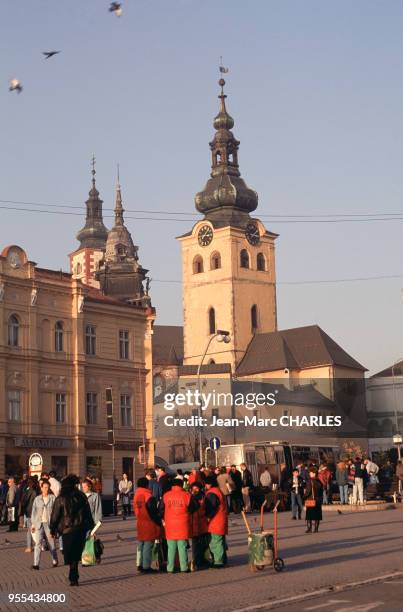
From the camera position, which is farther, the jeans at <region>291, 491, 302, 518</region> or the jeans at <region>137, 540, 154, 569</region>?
the jeans at <region>291, 491, 302, 518</region>

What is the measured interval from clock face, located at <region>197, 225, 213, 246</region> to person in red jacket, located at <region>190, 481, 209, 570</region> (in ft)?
343

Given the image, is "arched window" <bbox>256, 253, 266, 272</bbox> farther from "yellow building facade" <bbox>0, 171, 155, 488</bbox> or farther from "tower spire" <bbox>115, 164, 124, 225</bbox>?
"yellow building facade" <bbox>0, 171, 155, 488</bbox>

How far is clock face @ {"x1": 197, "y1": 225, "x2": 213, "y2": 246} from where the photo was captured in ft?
407

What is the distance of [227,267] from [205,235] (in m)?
5.11

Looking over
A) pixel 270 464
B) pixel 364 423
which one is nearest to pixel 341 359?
pixel 364 423

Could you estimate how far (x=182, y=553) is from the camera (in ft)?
63.2

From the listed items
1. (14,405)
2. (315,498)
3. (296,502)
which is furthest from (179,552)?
(14,405)

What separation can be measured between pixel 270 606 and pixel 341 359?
4268 inches

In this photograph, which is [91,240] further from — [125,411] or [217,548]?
[217,548]

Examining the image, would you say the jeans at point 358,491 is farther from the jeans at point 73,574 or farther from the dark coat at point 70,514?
the jeans at point 73,574

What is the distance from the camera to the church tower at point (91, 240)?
502ft

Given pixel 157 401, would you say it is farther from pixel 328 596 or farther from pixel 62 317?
pixel 328 596

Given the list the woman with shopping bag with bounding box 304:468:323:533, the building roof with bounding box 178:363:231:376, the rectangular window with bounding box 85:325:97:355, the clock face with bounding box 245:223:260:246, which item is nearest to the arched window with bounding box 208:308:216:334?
the building roof with bounding box 178:363:231:376

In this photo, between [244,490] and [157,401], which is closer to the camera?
[244,490]
